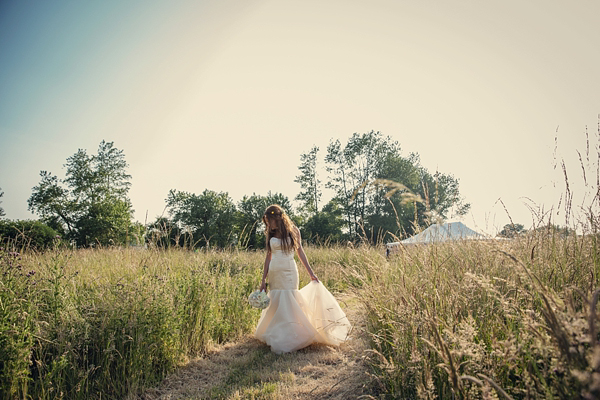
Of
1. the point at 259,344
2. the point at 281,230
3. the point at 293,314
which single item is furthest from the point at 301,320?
the point at 281,230

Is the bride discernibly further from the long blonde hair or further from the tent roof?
the tent roof

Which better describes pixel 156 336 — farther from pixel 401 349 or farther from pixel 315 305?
pixel 401 349

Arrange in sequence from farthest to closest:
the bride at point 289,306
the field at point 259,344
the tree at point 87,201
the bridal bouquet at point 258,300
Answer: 1. the tree at point 87,201
2. the bridal bouquet at point 258,300
3. the bride at point 289,306
4. the field at point 259,344

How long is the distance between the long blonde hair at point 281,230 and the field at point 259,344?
1.37 metres

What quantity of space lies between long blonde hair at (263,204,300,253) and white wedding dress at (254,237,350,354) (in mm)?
104

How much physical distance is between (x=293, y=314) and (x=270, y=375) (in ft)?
4.23


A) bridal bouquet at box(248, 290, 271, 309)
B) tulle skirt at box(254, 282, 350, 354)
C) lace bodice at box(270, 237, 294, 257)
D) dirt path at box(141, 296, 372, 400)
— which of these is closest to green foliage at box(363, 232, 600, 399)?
dirt path at box(141, 296, 372, 400)

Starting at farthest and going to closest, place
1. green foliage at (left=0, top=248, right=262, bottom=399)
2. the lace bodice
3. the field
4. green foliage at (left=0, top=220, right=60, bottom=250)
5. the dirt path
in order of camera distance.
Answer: the lace bodice < green foliage at (left=0, top=220, right=60, bottom=250) < the dirt path < green foliage at (left=0, top=248, right=262, bottom=399) < the field

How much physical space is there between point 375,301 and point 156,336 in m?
2.61

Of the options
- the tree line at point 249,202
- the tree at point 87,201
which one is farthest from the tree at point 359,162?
the tree at point 87,201

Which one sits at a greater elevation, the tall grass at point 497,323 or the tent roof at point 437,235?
the tent roof at point 437,235

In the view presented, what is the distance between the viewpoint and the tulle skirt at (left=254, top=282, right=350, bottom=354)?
485 cm

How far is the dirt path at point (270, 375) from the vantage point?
3299 millimetres

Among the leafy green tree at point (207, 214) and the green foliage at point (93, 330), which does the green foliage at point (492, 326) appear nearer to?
the green foliage at point (93, 330)
